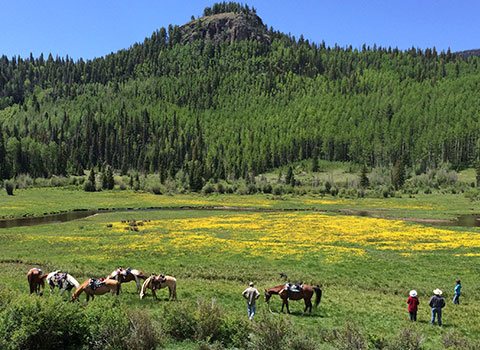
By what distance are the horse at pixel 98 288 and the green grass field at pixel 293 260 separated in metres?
1.14

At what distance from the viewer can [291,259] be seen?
41.6 m

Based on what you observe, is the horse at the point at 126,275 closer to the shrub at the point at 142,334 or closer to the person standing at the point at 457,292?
the shrub at the point at 142,334

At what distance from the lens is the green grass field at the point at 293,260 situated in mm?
23772

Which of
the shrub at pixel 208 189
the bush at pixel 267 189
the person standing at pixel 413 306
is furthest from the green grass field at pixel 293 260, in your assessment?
the bush at pixel 267 189

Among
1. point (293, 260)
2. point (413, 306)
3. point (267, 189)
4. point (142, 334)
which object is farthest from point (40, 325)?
point (267, 189)

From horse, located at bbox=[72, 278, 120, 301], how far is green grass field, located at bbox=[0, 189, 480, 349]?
1.14 meters

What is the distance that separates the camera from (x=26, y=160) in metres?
196

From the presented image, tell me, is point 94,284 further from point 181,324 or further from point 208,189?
point 208,189

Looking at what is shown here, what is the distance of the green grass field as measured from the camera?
23.8 m

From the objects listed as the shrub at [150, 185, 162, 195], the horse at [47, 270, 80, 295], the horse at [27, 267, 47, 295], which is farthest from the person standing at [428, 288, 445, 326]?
the shrub at [150, 185, 162, 195]

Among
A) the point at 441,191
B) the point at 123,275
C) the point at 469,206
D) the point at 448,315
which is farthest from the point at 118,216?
the point at 441,191

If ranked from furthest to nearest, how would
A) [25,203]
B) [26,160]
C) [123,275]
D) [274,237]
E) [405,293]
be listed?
[26,160]
[25,203]
[274,237]
[405,293]
[123,275]

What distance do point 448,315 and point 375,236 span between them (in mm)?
34630

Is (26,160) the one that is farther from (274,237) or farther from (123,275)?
(123,275)
